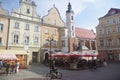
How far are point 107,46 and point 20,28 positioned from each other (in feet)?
81.7

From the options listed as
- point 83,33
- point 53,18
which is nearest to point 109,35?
point 53,18

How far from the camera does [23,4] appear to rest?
33438 mm

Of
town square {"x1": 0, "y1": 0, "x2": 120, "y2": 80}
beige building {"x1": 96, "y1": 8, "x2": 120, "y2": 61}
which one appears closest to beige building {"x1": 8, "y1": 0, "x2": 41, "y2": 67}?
town square {"x1": 0, "y1": 0, "x2": 120, "y2": 80}

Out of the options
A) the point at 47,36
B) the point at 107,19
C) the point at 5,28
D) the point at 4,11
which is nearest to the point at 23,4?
the point at 4,11

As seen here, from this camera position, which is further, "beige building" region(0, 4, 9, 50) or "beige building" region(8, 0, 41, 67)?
"beige building" region(8, 0, 41, 67)

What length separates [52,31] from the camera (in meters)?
38.7

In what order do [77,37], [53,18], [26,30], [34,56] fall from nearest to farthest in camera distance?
[26,30] → [34,56] → [53,18] → [77,37]

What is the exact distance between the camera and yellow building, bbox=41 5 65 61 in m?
36.7

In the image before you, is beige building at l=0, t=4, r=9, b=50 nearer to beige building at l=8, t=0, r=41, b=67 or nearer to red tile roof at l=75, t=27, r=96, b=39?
beige building at l=8, t=0, r=41, b=67

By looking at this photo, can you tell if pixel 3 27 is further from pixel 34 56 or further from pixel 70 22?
pixel 70 22

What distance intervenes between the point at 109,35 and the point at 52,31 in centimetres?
1675

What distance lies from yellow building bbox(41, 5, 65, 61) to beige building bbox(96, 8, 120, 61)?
12661 millimetres

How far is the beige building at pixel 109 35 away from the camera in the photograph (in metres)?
40.4

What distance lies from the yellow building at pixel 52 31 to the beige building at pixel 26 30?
4.86 ft
